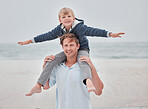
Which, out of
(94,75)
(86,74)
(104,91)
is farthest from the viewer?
(104,91)

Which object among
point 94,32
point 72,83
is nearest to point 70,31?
point 94,32

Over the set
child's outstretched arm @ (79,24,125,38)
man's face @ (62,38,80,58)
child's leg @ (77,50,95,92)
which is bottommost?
child's leg @ (77,50,95,92)

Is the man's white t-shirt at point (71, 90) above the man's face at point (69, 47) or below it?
below

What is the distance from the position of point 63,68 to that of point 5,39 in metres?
25.5

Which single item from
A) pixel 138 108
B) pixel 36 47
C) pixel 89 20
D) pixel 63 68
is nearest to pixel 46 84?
pixel 63 68

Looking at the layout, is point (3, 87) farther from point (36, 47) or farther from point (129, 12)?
point (129, 12)

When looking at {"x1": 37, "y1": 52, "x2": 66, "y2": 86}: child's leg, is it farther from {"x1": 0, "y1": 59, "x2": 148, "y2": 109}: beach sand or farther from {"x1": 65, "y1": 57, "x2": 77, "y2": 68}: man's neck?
{"x1": 0, "y1": 59, "x2": 148, "y2": 109}: beach sand

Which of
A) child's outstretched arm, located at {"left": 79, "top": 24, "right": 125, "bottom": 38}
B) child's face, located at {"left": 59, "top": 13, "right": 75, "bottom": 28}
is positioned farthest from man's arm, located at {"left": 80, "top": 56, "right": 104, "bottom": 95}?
child's face, located at {"left": 59, "top": 13, "right": 75, "bottom": 28}

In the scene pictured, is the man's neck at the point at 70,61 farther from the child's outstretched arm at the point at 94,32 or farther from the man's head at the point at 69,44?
the child's outstretched arm at the point at 94,32

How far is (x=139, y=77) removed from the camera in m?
5.09

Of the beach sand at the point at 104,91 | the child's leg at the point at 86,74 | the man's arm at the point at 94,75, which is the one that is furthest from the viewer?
the beach sand at the point at 104,91

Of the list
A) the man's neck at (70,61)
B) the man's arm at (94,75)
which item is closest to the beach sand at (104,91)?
the man's arm at (94,75)

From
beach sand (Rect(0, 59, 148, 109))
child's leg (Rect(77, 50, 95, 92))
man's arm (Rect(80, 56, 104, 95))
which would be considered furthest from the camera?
beach sand (Rect(0, 59, 148, 109))

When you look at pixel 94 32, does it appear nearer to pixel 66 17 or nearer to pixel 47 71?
pixel 66 17
